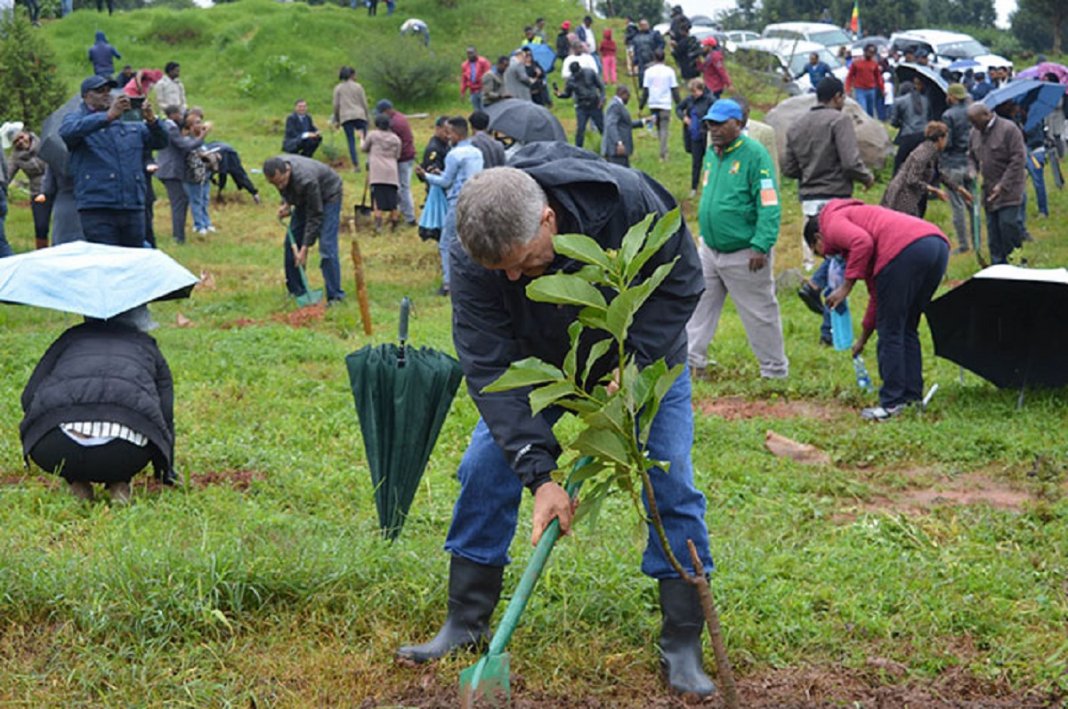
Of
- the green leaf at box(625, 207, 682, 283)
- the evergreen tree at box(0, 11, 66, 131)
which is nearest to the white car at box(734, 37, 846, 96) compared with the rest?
the evergreen tree at box(0, 11, 66, 131)

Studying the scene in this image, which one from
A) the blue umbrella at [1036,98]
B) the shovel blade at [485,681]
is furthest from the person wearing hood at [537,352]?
the blue umbrella at [1036,98]

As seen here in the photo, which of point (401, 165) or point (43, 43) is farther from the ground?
point (43, 43)

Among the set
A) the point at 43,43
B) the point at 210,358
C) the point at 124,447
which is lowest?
the point at 210,358

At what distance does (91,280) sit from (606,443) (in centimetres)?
347

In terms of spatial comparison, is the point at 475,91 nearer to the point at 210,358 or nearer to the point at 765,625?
the point at 210,358

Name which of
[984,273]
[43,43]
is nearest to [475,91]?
[43,43]

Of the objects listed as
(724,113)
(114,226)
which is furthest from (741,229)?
(114,226)

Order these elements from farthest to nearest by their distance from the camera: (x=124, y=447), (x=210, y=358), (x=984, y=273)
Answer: (x=210, y=358) < (x=984, y=273) < (x=124, y=447)

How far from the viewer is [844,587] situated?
4.64 meters

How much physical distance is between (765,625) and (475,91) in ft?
62.4

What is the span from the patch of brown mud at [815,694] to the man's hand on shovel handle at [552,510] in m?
0.65

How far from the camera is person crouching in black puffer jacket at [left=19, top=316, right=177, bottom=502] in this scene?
17.9 ft

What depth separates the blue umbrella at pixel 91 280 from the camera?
5.57 meters

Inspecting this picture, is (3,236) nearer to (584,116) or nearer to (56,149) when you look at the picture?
(56,149)
